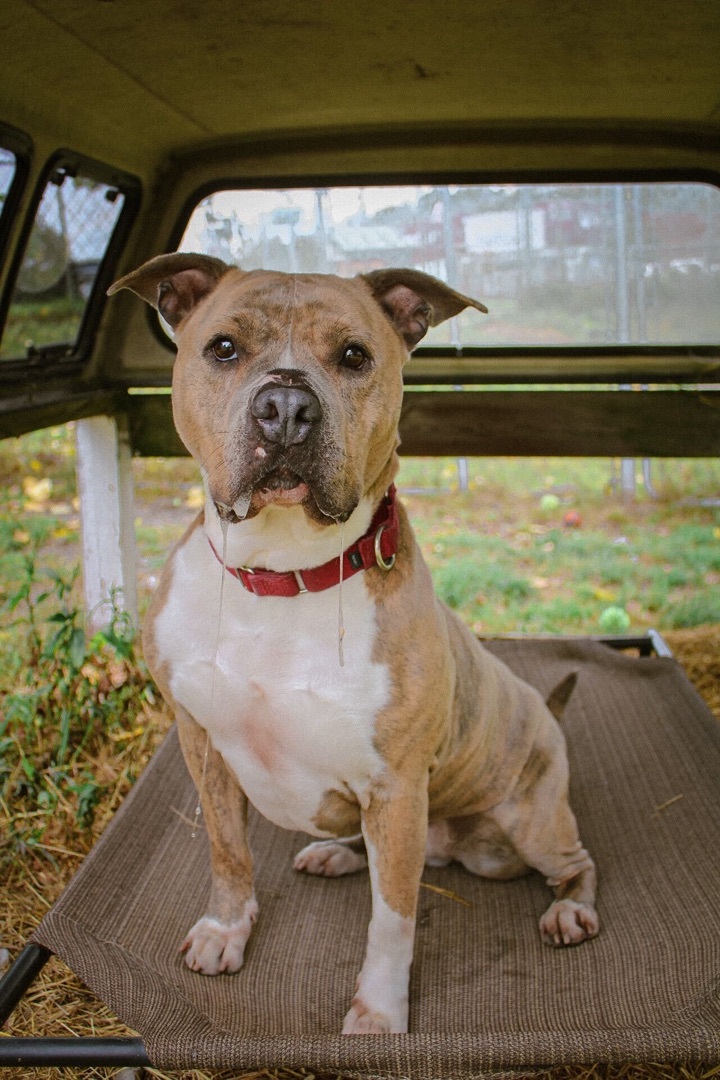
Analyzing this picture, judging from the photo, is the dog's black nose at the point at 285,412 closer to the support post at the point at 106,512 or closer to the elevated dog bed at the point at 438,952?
the elevated dog bed at the point at 438,952

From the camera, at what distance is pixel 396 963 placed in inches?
79.4

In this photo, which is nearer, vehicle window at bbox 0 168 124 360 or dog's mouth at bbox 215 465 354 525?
dog's mouth at bbox 215 465 354 525

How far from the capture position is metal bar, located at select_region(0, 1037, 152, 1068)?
1.80 m

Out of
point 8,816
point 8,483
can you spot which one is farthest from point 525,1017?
point 8,483

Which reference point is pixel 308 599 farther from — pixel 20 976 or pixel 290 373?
pixel 20 976

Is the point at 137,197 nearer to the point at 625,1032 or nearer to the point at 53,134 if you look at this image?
the point at 53,134

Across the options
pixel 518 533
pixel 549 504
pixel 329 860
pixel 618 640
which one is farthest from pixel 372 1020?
pixel 549 504

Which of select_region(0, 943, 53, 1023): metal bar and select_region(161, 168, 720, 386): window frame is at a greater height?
select_region(161, 168, 720, 386): window frame

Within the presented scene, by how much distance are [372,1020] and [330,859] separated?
0.63 metres

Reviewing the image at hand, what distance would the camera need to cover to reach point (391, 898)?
199 cm

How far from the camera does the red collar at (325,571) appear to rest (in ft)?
6.41

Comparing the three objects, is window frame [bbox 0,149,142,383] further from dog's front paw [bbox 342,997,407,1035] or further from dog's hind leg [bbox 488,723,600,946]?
dog's front paw [bbox 342,997,407,1035]

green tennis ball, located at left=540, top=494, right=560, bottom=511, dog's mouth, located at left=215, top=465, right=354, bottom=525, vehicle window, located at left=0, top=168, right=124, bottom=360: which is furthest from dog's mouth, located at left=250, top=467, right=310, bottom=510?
green tennis ball, located at left=540, top=494, right=560, bottom=511

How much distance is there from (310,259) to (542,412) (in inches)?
42.9
